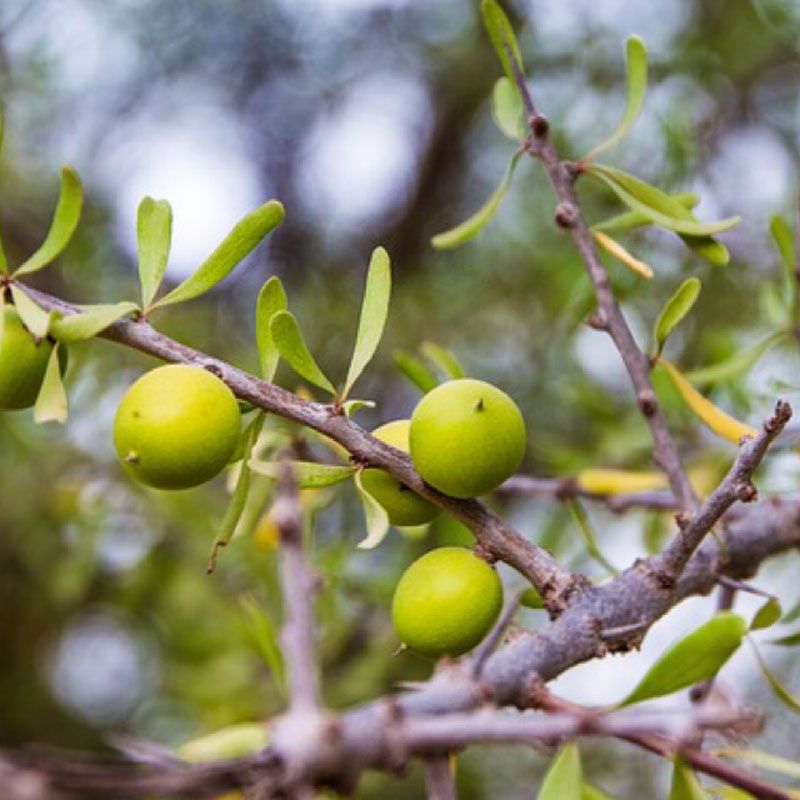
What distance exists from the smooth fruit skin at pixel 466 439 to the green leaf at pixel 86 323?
0.69 feet

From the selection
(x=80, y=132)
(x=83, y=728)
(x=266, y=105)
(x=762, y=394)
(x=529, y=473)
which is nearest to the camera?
(x=762, y=394)

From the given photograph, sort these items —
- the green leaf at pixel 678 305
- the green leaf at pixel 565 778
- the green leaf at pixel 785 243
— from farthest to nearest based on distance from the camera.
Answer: the green leaf at pixel 785 243, the green leaf at pixel 678 305, the green leaf at pixel 565 778

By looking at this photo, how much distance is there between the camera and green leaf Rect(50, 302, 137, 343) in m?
0.76

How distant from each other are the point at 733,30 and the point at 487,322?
30.2 inches

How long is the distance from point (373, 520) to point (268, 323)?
0.61 feet

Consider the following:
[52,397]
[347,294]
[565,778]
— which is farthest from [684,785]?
[347,294]

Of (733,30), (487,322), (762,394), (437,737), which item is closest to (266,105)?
(487,322)

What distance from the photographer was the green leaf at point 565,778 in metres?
0.67

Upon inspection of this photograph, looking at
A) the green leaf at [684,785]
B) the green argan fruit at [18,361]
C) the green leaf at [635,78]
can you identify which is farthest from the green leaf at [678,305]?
the green argan fruit at [18,361]

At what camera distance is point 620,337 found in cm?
103

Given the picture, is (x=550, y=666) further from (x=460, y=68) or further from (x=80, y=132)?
(x=80, y=132)

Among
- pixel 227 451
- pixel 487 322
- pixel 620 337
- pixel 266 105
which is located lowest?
pixel 227 451

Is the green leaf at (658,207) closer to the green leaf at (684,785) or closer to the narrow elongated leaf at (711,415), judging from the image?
the narrow elongated leaf at (711,415)

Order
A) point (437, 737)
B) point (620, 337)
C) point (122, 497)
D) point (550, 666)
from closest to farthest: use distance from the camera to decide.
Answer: point (437, 737) → point (550, 666) → point (620, 337) → point (122, 497)
